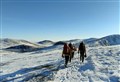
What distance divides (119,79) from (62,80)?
15.7ft

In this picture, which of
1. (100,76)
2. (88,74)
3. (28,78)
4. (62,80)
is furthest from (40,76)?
(100,76)

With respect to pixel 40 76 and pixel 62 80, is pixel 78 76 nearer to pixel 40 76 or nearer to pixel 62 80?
pixel 62 80

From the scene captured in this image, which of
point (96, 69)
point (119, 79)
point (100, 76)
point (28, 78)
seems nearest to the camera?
point (119, 79)

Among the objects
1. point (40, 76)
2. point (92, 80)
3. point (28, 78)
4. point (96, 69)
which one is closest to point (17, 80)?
point (28, 78)

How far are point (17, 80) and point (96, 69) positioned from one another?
8.21 metres

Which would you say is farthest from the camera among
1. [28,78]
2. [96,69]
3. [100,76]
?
[96,69]

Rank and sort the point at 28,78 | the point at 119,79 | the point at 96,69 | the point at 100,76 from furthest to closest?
1. the point at 96,69
2. the point at 28,78
3. the point at 100,76
4. the point at 119,79

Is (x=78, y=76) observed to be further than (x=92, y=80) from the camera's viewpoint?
Yes

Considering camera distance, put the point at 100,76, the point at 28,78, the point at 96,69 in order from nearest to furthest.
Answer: the point at 100,76 → the point at 28,78 → the point at 96,69

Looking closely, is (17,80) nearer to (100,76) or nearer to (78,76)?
(78,76)

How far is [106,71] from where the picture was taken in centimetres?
1808

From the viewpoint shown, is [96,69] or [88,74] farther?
[96,69]

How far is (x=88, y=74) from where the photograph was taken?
17.1 meters

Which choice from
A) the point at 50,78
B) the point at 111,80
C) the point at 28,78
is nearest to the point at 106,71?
the point at 111,80
